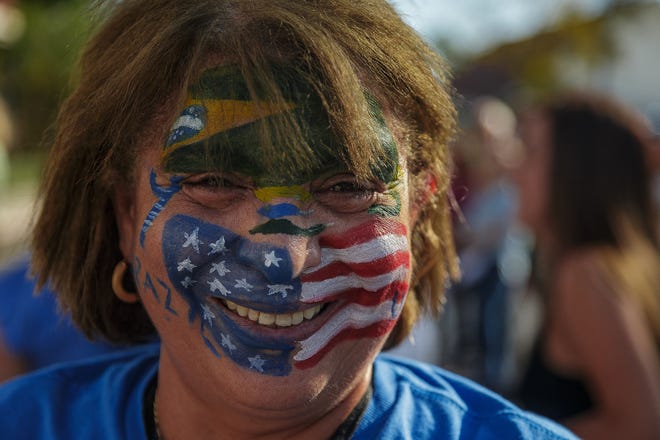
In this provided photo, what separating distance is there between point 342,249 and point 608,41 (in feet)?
69.5

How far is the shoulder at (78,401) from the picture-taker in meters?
1.66

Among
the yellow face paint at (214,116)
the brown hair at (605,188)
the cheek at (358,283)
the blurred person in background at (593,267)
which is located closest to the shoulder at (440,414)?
the cheek at (358,283)

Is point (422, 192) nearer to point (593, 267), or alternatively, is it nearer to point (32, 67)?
point (593, 267)

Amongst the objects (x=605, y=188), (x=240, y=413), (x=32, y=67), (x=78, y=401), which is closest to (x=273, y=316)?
(x=240, y=413)

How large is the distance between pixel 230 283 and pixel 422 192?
1.79ft

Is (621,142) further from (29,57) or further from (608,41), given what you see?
(608,41)

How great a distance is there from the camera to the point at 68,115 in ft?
5.55

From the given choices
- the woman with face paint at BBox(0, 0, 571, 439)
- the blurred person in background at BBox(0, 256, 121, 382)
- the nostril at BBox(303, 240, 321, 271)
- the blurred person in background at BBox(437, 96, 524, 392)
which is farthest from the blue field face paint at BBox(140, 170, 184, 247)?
the blurred person in background at BBox(437, 96, 524, 392)

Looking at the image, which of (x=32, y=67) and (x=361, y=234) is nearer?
(x=361, y=234)

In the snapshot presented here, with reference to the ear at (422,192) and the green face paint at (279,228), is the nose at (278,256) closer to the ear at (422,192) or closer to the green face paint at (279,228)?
the green face paint at (279,228)

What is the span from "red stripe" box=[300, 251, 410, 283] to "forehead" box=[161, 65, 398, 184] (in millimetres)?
182

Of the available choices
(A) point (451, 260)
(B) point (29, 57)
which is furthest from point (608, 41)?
(A) point (451, 260)

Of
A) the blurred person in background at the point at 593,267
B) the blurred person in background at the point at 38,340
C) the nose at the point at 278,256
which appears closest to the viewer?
the nose at the point at 278,256

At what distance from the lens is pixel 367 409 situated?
163cm
